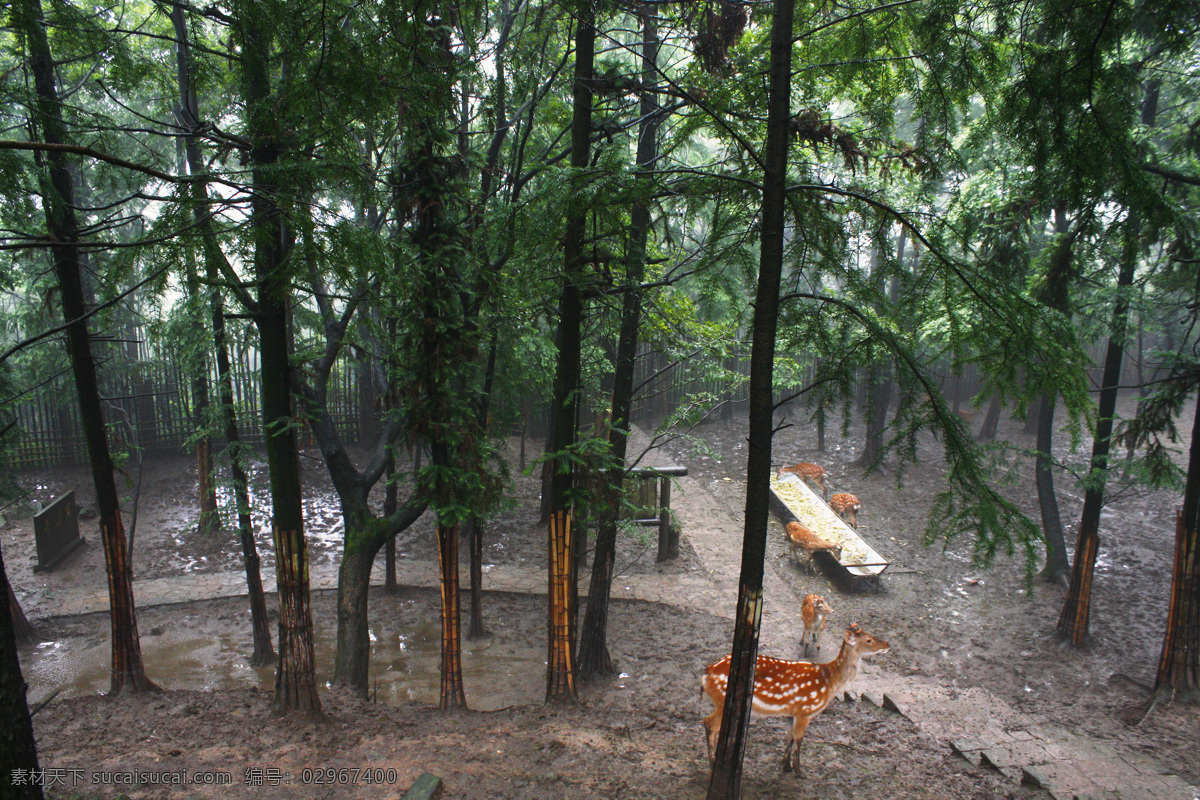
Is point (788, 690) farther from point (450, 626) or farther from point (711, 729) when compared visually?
point (450, 626)

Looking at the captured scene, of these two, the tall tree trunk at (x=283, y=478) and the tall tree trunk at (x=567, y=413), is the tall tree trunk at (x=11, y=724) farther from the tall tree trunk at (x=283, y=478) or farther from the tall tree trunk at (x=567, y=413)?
the tall tree trunk at (x=567, y=413)

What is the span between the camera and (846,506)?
12.0m

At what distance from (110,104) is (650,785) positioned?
19.0m

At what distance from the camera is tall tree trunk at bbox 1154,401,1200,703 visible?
6.79m

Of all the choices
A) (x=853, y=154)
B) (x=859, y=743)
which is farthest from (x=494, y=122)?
(x=859, y=743)

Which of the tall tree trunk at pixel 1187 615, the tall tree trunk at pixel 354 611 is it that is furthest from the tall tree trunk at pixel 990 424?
the tall tree trunk at pixel 354 611

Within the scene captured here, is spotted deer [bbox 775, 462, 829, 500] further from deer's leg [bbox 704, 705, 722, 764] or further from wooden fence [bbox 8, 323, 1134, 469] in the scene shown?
deer's leg [bbox 704, 705, 722, 764]

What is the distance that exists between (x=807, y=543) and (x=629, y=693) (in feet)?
15.4

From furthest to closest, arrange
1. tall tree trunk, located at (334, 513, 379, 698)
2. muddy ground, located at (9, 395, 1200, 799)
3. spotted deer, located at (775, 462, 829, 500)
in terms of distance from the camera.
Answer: spotted deer, located at (775, 462, 829, 500), tall tree trunk, located at (334, 513, 379, 698), muddy ground, located at (9, 395, 1200, 799)

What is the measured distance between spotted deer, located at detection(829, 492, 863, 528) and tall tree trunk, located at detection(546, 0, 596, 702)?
7.66m

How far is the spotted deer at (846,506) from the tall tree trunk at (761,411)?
8.73 meters

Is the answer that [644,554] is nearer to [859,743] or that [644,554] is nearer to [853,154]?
[859,743]

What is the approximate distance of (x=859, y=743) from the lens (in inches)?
217

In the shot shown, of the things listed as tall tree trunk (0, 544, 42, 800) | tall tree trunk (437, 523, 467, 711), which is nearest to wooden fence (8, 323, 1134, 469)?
tall tree trunk (437, 523, 467, 711)
